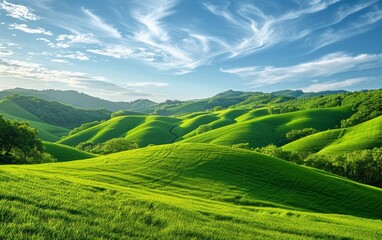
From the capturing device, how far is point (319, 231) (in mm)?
22016

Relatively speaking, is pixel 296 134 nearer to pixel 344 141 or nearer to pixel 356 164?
pixel 344 141

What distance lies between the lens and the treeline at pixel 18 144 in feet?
232

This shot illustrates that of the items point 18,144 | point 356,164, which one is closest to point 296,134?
point 356,164

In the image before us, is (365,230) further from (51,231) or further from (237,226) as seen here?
(51,231)

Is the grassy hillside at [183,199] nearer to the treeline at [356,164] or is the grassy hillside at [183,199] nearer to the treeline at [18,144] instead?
the treeline at [18,144]

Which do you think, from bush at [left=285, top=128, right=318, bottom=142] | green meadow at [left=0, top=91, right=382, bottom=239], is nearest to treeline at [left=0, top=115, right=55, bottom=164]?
green meadow at [left=0, top=91, right=382, bottom=239]

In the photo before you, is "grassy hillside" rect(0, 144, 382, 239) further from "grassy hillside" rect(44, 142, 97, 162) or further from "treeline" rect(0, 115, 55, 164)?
"grassy hillside" rect(44, 142, 97, 162)

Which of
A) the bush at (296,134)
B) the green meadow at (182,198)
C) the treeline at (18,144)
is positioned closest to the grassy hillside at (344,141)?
the bush at (296,134)

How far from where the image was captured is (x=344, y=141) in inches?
5650

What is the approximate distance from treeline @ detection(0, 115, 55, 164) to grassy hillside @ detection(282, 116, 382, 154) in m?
106

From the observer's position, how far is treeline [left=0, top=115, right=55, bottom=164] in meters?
70.6

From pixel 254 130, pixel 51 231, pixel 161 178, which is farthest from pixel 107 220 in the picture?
pixel 254 130

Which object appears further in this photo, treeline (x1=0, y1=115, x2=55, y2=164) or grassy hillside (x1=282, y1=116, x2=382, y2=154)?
grassy hillside (x1=282, y1=116, x2=382, y2=154)

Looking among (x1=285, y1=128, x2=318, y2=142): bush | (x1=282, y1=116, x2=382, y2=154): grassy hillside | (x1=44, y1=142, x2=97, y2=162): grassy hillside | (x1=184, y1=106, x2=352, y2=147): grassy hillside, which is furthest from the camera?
(x1=285, y1=128, x2=318, y2=142): bush
